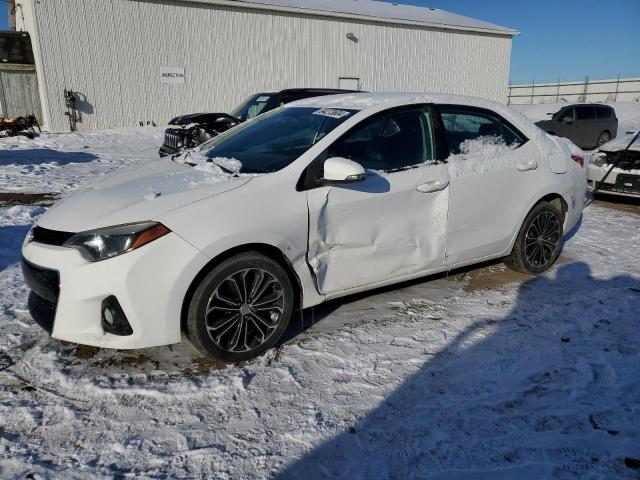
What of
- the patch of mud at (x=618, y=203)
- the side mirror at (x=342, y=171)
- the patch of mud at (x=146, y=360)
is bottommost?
the patch of mud at (x=618, y=203)

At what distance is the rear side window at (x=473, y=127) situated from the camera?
13.1 ft

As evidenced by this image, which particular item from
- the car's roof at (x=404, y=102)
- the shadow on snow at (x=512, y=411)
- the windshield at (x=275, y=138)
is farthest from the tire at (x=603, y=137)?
the windshield at (x=275, y=138)

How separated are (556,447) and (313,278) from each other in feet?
5.49

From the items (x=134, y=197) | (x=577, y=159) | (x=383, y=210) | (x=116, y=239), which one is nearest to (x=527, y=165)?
(x=577, y=159)

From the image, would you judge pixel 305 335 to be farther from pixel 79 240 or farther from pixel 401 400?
pixel 79 240

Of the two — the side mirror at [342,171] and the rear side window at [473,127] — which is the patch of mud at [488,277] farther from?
the side mirror at [342,171]

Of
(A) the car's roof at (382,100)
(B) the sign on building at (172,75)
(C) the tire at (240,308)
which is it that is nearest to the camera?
(C) the tire at (240,308)

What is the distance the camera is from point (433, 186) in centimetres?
370

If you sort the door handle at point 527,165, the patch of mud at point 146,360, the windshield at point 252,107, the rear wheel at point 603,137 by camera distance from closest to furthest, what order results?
the patch of mud at point 146,360
the door handle at point 527,165
the windshield at point 252,107
the rear wheel at point 603,137

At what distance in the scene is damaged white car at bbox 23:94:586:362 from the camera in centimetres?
277

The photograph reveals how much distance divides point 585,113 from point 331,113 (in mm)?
15704

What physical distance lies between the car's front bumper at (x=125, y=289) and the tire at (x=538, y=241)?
3.05 m

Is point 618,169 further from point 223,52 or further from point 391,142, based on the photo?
point 223,52

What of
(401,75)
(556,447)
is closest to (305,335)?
(556,447)
